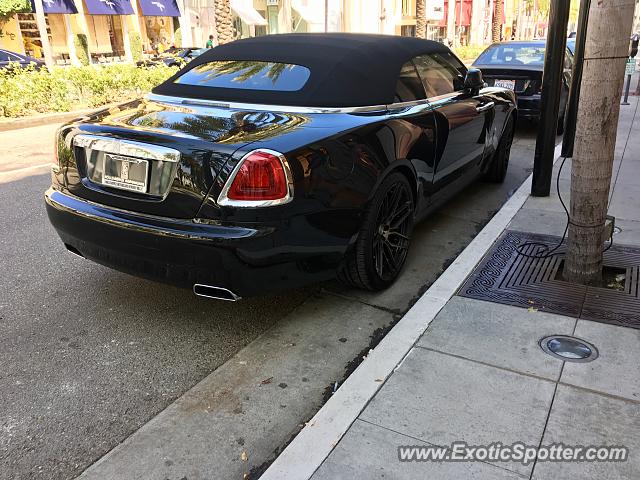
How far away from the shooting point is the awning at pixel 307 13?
115 feet

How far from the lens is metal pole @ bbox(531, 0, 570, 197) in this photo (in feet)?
18.1

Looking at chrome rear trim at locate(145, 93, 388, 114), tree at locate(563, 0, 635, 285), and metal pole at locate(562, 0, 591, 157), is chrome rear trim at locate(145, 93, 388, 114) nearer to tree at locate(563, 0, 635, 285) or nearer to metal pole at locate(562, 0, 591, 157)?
tree at locate(563, 0, 635, 285)

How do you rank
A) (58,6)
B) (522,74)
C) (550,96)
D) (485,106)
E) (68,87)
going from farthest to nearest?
(58,6)
(68,87)
(522,74)
(550,96)
(485,106)

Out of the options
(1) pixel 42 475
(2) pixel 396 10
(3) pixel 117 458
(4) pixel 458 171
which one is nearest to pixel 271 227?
(3) pixel 117 458

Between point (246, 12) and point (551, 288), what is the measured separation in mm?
32143

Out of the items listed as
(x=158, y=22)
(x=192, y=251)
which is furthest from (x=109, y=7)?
(x=192, y=251)

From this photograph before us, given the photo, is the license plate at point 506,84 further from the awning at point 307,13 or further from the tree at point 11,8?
the awning at point 307,13

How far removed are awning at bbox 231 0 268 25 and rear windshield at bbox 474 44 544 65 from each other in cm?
2489

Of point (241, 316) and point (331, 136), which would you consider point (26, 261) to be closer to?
point (241, 316)

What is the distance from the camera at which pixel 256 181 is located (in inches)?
114

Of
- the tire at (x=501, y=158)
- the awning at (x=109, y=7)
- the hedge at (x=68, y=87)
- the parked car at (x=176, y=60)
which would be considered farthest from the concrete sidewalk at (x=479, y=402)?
the awning at (x=109, y=7)

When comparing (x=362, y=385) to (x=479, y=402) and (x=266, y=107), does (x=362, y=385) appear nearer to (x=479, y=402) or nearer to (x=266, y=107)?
(x=479, y=402)

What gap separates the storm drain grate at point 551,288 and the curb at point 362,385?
13 cm

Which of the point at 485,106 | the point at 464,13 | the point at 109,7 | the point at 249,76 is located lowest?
the point at 485,106
